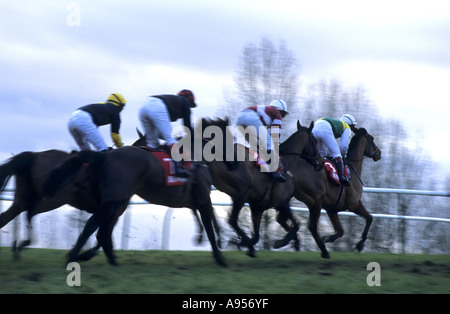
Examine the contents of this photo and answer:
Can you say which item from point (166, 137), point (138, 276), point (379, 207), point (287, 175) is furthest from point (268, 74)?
point (138, 276)

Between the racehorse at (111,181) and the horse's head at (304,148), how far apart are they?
6.75 ft

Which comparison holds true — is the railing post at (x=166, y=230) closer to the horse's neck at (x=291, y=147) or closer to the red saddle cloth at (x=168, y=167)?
the horse's neck at (x=291, y=147)

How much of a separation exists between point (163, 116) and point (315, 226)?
2.46m

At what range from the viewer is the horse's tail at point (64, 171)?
5.58m

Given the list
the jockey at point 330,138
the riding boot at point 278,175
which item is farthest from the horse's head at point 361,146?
the riding boot at point 278,175

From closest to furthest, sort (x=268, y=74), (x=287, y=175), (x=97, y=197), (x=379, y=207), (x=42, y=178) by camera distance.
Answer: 1. (x=97, y=197)
2. (x=42, y=178)
3. (x=287, y=175)
4. (x=379, y=207)
5. (x=268, y=74)

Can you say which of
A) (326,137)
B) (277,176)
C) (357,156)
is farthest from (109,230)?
(357,156)

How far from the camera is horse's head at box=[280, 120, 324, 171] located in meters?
7.68

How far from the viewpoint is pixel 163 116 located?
20.1ft

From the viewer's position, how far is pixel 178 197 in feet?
20.0

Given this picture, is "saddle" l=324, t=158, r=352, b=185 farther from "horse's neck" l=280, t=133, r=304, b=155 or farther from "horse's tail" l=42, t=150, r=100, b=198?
"horse's tail" l=42, t=150, r=100, b=198

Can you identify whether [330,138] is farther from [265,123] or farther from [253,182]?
[253,182]
